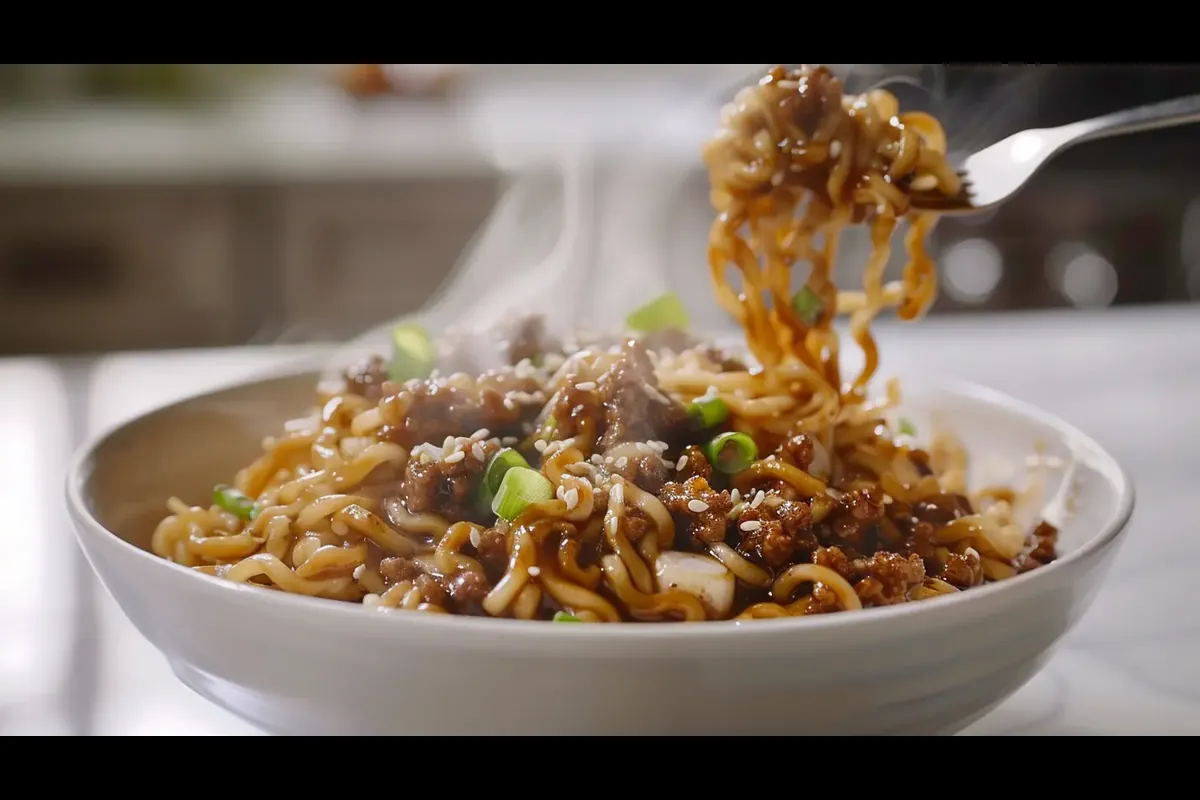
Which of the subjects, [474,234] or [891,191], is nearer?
[891,191]

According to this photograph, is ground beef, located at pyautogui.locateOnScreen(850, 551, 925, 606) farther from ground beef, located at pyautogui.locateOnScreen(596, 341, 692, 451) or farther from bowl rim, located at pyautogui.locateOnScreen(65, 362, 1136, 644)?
ground beef, located at pyautogui.locateOnScreen(596, 341, 692, 451)

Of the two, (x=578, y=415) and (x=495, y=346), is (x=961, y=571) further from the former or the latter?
(x=495, y=346)

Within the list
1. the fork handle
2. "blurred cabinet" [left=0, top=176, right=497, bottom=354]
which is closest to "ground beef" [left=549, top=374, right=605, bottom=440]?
the fork handle

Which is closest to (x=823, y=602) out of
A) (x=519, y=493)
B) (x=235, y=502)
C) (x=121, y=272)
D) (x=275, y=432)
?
(x=519, y=493)
